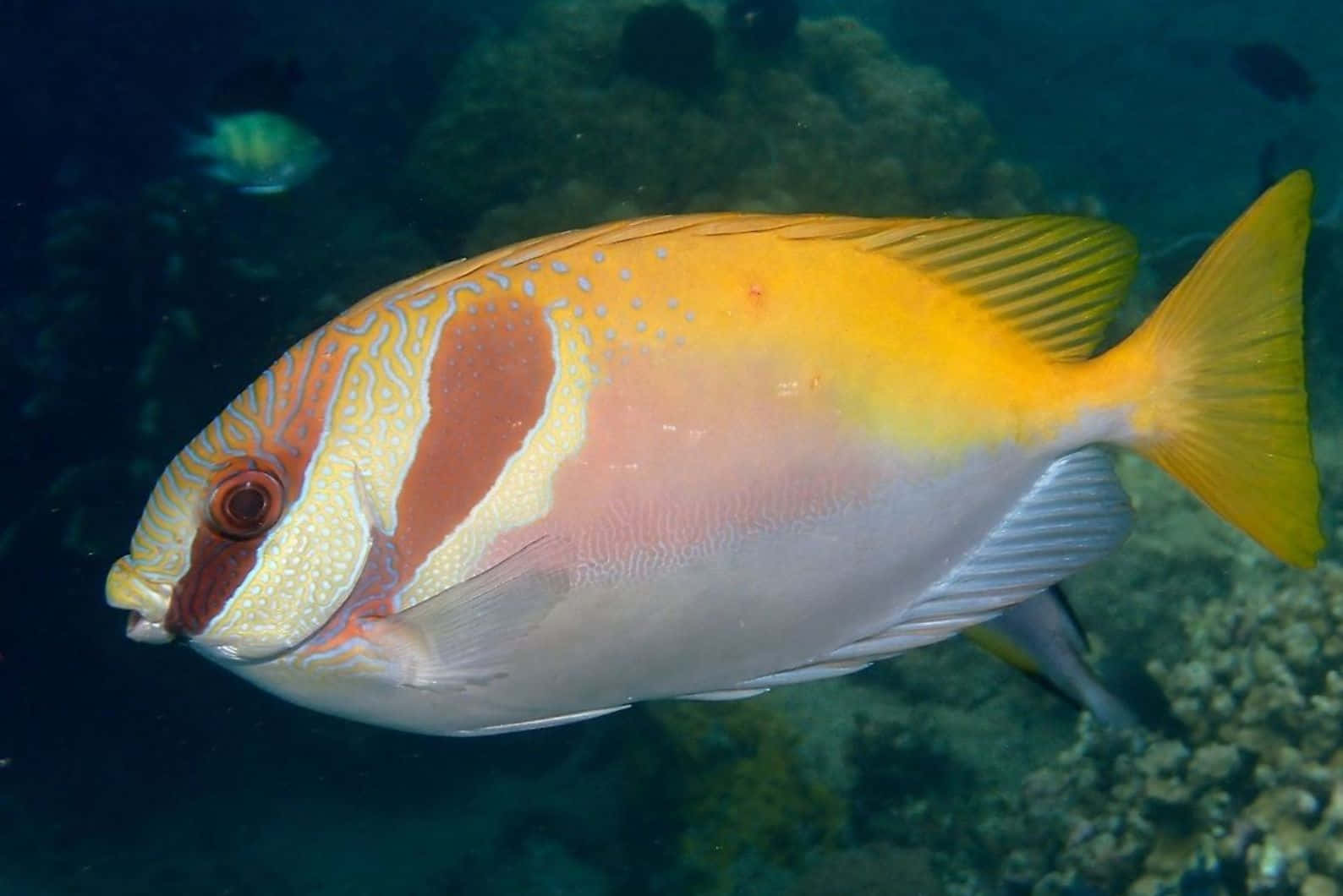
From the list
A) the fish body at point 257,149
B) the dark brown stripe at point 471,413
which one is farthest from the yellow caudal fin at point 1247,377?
the fish body at point 257,149

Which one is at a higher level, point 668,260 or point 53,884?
point 668,260

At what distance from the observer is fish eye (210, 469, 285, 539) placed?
3.87ft

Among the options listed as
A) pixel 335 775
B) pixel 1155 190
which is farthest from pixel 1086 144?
pixel 335 775

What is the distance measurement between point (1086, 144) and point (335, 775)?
19727 mm

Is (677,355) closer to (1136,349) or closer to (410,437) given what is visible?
(410,437)

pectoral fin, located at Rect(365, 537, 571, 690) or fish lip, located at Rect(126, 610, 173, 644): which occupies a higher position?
pectoral fin, located at Rect(365, 537, 571, 690)

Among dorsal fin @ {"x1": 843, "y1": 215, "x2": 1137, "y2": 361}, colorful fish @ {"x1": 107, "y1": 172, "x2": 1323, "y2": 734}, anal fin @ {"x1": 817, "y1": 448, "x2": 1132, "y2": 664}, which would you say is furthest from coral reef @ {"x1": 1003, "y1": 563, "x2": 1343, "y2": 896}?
dorsal fin @ {"x1": 843, "y1": 215, "x2": 1137, "y2": 361}

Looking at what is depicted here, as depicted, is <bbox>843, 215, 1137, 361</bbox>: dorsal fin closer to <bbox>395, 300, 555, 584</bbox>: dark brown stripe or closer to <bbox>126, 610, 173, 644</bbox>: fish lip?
<bbox>395, 300, 555, 584</bbox>: dark brown stripe

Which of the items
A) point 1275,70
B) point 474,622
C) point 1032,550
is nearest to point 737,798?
point 1032,550

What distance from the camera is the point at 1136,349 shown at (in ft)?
4.29

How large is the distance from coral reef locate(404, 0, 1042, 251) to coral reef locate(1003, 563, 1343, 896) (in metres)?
4.31

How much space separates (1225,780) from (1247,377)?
4.14 meters

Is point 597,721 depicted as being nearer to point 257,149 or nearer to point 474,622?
point 474,622

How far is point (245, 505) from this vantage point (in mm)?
1181
